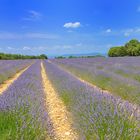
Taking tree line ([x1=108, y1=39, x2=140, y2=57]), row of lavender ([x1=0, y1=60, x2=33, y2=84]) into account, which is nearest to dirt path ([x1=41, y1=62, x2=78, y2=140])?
row of lavender ([x1=0, y1=60, x2=33, y2=84])

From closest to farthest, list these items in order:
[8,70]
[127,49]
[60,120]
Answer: [60,120] < [8,70] < [127,49]

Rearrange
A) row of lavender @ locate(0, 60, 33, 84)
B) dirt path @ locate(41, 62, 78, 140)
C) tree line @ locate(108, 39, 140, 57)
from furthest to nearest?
tree line @ locate(108, 39, 140, 57) → row of lavender @ locate(0, 60, 33, 84) → dirt path @ locate(41, 62, 78, 140)

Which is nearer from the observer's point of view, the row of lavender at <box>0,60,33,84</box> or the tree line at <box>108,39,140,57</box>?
the row of lavender at <box>0,60,33,84</box>

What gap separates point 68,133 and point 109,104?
1.07 m

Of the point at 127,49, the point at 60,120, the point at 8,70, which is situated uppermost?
the point at 127,49

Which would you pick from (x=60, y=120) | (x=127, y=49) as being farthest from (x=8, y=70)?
(x=127, y=49)

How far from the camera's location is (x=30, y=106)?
3.89 metres

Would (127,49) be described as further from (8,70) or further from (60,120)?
(60,120)

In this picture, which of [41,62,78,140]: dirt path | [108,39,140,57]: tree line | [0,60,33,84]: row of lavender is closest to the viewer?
[41,62,78,140]: dirt path

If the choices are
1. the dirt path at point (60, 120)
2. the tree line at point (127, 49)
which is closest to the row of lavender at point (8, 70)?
the dirt path at point (60, 120)

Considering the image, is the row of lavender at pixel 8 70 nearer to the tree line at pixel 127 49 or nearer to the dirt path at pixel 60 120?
the dirt path at pixel 60 120

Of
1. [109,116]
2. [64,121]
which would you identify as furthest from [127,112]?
[64,121]

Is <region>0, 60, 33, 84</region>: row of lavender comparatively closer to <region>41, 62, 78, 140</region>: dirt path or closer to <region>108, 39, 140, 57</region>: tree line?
<region>41, 62, 78, 140</region>: dirt path

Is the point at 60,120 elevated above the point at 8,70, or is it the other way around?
the point at 8,70
